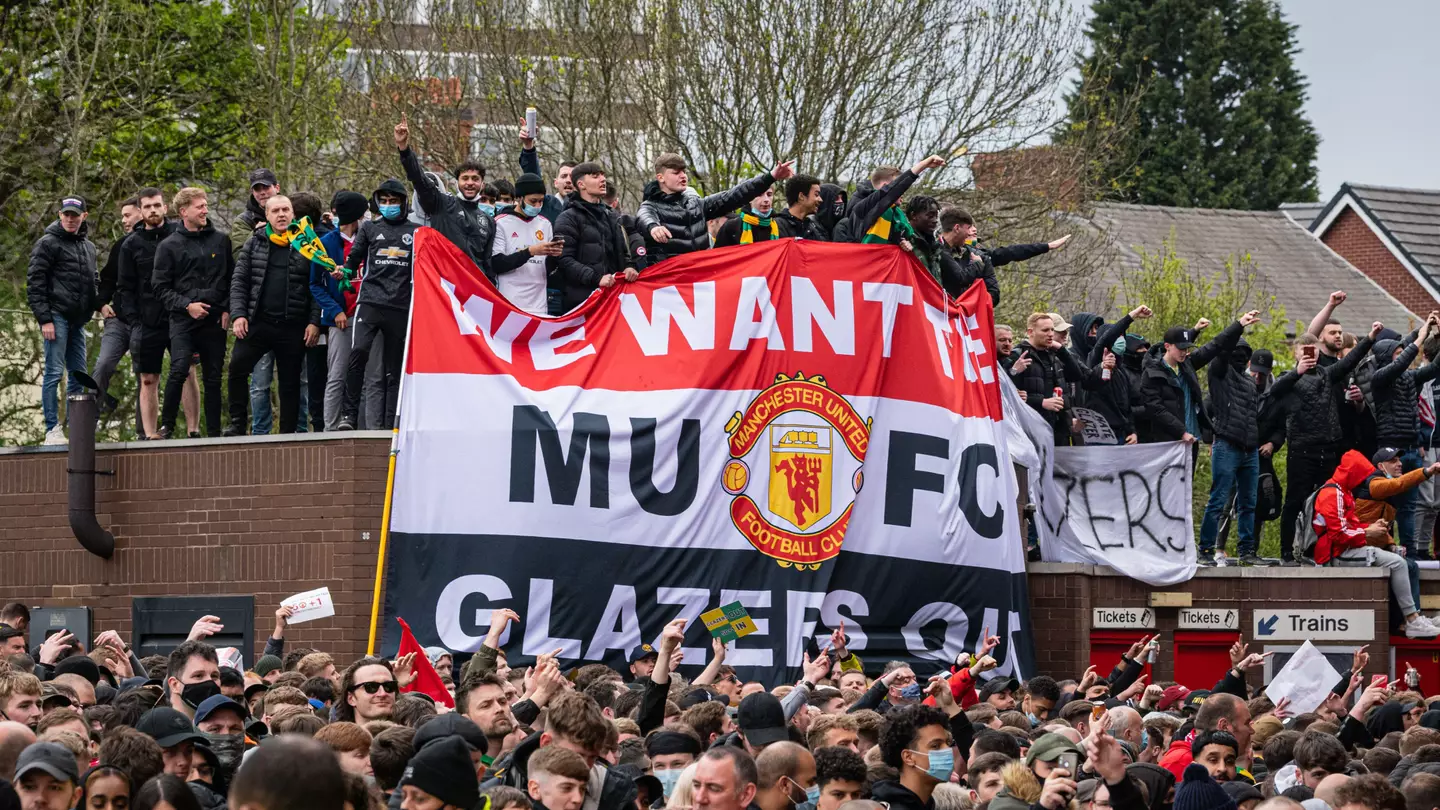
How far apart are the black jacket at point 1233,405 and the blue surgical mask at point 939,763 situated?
11.1 m

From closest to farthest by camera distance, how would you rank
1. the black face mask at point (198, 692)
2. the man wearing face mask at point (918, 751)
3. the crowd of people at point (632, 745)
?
the crowd of people at point (632, 745), the man wearing face mask at point (918, 751), the black face mask at point (198, 692)

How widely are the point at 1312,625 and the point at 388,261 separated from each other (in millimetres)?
9166

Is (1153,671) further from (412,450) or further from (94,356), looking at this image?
(94,356)

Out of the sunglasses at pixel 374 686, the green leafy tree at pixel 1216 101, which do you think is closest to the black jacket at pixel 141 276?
the sunglasses at pixel 374 686

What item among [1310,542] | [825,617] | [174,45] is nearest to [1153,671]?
[1310,542]

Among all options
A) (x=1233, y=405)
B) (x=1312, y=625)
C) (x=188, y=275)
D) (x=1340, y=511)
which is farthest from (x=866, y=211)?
(x=1312, y=625)

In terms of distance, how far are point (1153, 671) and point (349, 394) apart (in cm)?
754

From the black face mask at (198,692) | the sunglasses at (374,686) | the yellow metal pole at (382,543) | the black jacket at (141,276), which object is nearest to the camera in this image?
the sunglasses at (374,686)

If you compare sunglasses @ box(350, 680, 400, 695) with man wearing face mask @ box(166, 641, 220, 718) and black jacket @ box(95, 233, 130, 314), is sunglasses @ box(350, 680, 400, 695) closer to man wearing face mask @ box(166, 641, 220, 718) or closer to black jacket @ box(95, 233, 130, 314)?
man wearing face mask @ box(166, 641, 220, 718)

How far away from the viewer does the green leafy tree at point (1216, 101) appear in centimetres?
6200

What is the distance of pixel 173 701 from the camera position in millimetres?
10117

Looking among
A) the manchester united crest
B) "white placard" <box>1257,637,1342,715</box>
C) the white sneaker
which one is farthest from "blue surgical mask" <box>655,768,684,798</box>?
the white sneaker

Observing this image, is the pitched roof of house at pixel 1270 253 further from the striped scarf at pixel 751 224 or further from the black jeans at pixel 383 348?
the black jeans at pixel 383 348

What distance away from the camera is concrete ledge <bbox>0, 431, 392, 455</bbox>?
1588 centimetres
